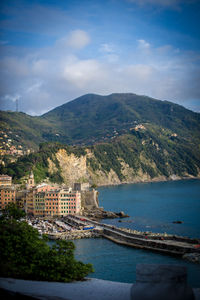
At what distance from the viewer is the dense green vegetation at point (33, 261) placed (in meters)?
21.4

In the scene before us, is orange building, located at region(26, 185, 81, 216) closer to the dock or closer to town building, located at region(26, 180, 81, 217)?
town building, located at region(26, 180, 81, 217)

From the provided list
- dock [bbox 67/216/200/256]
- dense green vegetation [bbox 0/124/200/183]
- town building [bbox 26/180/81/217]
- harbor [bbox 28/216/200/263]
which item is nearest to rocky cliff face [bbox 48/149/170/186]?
dense green vegetation [bbox 0/124/200/183]

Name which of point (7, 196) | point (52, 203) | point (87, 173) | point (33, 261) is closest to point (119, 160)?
point (87, 173)

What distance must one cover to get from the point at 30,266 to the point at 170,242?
2021 centimetres

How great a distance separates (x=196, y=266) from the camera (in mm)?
30797

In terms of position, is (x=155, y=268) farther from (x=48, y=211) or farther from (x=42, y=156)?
(x=42, y=156)

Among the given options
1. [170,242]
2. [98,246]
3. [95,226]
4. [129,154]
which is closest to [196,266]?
[170,242]

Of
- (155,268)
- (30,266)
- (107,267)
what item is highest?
(155,268)

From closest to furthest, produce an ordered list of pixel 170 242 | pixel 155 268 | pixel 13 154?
pixel 155 268
pixel 170 242
pixel 13 154

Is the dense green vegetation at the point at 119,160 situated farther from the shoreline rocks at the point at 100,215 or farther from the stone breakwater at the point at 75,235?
the stone breakwater at the point at 75,235

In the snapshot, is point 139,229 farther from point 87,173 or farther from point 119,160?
point 119,160

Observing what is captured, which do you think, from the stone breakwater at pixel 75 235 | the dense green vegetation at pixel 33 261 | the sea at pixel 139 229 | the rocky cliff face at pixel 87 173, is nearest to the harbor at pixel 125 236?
the stone breakwater at pixel 75 235

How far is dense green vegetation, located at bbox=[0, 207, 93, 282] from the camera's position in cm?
2139

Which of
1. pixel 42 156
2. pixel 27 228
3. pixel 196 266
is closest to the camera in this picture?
pixel 27 228
